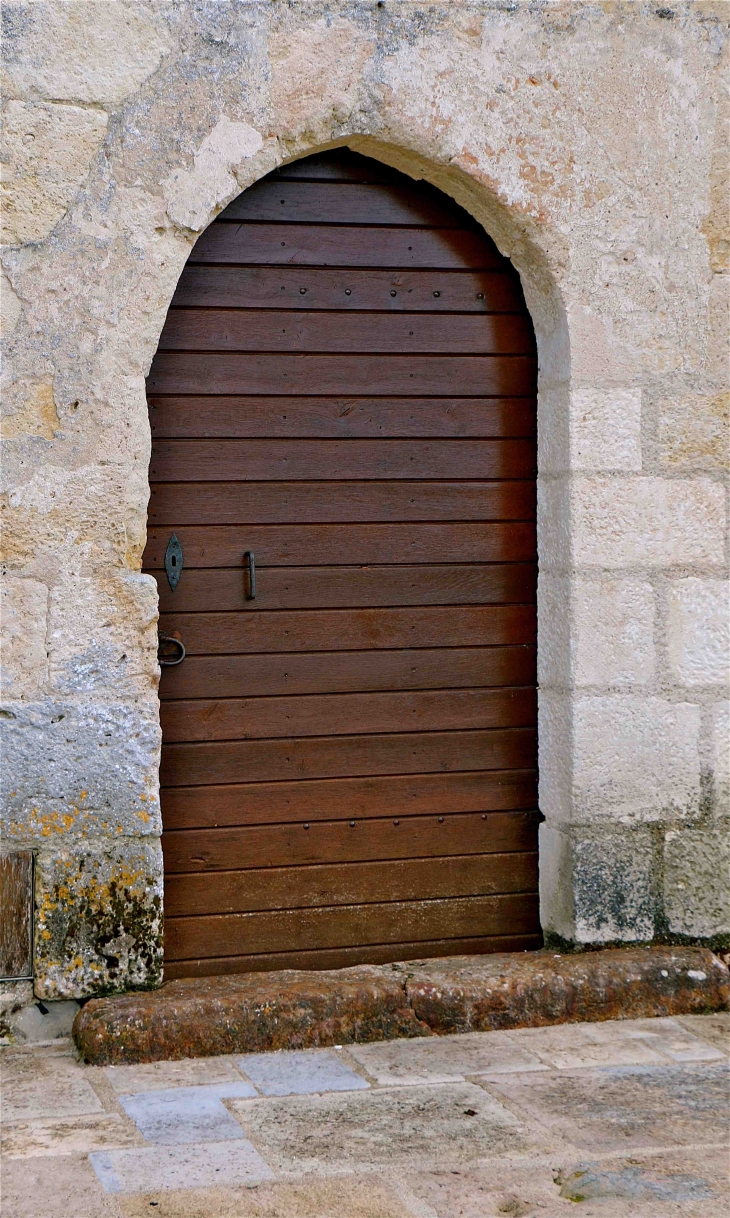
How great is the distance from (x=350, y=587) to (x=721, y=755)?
3.99 feet

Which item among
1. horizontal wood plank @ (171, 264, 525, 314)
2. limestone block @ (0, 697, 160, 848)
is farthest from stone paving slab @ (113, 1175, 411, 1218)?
horizontal wood plank @ (171, 264, 525, 314)

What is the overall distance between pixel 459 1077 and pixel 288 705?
1.11m

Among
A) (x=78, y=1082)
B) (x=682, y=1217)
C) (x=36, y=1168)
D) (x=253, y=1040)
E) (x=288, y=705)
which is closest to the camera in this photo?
(x=682, y=1217)

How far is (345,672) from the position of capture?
10.9 feet

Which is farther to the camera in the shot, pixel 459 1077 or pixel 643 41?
pixel 643 41

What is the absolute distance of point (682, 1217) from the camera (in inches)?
81.0

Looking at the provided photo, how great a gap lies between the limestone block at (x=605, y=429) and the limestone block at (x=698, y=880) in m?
1.11

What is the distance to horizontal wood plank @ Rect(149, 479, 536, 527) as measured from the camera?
3.22 metres

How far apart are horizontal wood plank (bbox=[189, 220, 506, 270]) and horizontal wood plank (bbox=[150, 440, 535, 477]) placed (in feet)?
1.72

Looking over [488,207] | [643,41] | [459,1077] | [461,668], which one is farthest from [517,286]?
[459,1077]

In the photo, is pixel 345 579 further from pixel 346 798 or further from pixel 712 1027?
pixel 712 1027

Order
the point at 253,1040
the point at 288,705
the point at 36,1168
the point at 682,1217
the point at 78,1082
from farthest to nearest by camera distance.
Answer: the point at 288,705 < the point at 253,1040 < the point at 78,1082 < the point at 36,1168 < the point at 682,1217

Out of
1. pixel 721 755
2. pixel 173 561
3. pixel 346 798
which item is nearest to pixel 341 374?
pixel 173 561

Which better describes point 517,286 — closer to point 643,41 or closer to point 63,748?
point 643,41
